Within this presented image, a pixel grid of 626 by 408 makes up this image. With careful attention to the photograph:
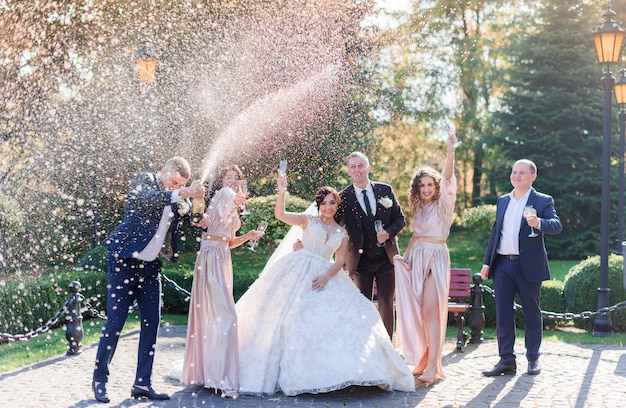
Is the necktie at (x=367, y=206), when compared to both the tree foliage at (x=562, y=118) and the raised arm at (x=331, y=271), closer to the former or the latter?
the raised arm at (x=331, y=271)

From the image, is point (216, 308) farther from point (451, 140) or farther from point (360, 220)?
point (451, 140)

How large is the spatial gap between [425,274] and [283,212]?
5.33 feet

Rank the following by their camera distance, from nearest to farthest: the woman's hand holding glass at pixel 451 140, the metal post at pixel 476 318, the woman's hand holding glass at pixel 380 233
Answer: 1. the woman's hand holding glass at pixel 451 140
2. the woman's hand holding glass at pixel 380 233
3. the metal post at pixel 476 318

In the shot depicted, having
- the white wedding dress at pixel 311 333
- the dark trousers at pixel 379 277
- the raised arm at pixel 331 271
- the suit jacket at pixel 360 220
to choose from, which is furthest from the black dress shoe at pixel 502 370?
the raised arm at pixel 331 271

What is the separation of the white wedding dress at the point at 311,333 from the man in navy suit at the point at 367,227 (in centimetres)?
53

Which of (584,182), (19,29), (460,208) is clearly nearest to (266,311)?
(19,29)

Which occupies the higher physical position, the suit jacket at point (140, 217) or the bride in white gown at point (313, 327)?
the suit jacket at point (140, 217)

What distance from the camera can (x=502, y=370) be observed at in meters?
7.29

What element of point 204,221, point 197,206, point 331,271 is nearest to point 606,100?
point 331,271

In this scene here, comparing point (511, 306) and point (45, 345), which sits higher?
point (511, 306)

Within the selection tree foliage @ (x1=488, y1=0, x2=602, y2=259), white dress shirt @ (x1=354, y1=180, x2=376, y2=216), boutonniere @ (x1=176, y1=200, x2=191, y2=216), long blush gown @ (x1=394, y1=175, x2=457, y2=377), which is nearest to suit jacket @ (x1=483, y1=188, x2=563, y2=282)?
long blush gown @ (x1=394, y1=175, x2=457, y2=377)

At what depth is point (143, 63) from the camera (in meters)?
10.9

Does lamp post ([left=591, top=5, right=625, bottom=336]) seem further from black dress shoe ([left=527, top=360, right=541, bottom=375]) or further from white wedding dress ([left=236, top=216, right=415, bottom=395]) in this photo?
white wedding dress ([left=236, top=216, right=415, bottom=395])

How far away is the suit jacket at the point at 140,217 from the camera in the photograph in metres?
5.91
